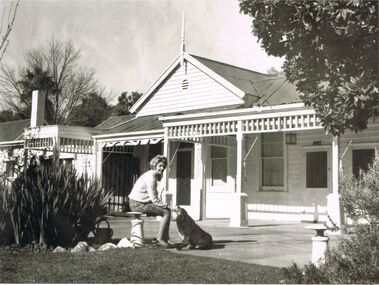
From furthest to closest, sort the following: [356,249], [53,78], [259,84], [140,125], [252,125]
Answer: [53,78]
[140,125]
[259,84]
[252,125]
[356,249]

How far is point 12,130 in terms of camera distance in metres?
29.4

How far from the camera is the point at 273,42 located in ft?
22.1

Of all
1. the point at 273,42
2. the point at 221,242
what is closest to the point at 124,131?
the point at 221,242

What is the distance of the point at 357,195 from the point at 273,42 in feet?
7.28

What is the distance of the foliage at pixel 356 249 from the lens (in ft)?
18.4

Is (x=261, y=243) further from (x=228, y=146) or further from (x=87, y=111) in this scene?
(x=87, y=111)

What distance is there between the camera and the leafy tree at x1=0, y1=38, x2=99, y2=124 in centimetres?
3372

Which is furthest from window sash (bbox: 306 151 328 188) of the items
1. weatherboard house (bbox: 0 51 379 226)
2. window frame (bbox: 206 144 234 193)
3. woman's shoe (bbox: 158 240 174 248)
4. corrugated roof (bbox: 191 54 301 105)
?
woman's shoe (bbox: 158 240 174 248)

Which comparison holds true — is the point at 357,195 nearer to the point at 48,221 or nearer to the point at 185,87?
the point at 48,221

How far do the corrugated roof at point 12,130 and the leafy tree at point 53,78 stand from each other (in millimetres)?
3006

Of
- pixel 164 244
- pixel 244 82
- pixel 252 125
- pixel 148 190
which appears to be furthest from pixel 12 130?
pixel 164 244

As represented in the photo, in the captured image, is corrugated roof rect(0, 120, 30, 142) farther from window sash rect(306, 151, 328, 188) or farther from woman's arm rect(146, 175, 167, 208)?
woman's arm rect(146, 175, 167, 208)

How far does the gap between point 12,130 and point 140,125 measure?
43.0ft

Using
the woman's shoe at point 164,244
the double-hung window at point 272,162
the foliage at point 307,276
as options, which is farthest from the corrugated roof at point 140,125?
the foliage at point 307,276
